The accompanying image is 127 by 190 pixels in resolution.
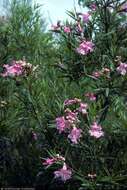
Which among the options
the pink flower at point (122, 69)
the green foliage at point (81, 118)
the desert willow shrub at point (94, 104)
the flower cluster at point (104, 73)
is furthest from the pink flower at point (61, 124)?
the pink flower at point (122, 69)

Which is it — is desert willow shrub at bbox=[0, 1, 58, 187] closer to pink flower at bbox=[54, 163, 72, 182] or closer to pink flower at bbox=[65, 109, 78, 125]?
pink flower at bbox=[65, 109, 78, 125]

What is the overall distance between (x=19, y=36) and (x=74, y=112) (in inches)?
100

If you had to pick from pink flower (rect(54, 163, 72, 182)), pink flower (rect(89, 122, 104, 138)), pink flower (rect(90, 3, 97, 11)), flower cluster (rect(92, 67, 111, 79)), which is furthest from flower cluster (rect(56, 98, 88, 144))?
pink flower (rect(90, 3, 97, 11))

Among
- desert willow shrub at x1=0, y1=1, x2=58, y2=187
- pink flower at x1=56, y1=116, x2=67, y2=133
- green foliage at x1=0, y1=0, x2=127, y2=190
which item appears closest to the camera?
pink flower at x1=56, y1=116, x2=67, y2=133

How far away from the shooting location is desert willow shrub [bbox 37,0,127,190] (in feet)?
17.3

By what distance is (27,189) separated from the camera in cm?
664

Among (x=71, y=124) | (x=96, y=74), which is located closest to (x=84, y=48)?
(x=96, y=74)

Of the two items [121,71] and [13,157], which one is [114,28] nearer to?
[121,71]

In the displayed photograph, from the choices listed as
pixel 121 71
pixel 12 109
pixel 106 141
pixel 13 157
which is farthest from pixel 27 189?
pixel 121 71

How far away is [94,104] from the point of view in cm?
560

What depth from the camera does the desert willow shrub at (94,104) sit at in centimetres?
528

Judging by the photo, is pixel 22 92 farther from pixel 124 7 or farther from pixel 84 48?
pixel 124 7

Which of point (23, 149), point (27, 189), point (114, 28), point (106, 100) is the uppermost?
point (114, 28)

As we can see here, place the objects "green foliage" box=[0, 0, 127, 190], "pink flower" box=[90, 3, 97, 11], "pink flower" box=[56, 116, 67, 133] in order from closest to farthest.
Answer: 1. "pink flower" box=[56, 116, 67, 133]
2. "green foliage" box=[0, 0, 127, 190]
3. "pink flower" box=[90, 3, 97, 11]
